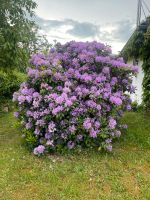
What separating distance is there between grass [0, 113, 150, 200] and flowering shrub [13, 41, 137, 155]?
0.34 meters

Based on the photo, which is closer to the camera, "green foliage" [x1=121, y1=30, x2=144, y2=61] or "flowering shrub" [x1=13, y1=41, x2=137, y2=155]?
"flowering shrub" [x1=13, y1=41, x2=137, y2=155]

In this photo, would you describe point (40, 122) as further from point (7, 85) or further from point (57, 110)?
point (7, 85)

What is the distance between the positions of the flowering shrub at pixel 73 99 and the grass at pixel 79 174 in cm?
34

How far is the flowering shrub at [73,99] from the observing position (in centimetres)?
750

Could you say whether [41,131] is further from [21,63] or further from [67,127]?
[21,63]

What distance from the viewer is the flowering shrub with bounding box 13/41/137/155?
24.6 feet

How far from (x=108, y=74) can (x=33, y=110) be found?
1.97 m

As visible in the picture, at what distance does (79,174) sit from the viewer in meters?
6.61

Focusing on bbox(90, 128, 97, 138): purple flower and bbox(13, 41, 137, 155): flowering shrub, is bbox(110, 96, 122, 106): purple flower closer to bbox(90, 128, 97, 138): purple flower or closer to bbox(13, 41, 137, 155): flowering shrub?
bbox(13, 41, 137, 155): flowering shrub

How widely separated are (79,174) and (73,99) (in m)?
1.71

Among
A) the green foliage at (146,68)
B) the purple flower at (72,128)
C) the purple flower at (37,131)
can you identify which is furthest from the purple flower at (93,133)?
the green foliage at (146,68)

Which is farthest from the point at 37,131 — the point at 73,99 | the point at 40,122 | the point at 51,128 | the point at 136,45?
the point at 136,45

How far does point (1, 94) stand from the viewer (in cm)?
1562

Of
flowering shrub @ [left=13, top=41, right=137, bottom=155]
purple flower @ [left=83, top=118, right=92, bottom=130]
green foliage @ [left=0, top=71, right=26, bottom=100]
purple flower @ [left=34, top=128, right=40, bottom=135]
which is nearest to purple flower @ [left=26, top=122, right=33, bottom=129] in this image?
flowering shrub @ [left=13, top=41, right=137, bottom=155]
